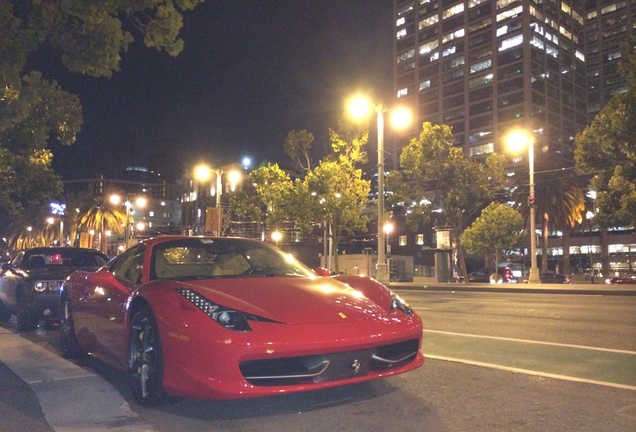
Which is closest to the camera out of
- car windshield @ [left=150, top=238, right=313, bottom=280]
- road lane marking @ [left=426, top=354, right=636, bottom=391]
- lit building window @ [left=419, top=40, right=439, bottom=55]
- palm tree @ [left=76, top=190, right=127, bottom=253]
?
road lane marking @ [left=426, top=354, right=636, bottom=391]

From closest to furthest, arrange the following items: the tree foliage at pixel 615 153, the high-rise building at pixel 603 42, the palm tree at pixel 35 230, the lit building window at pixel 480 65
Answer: the tree foliage at pixel 615 153 → the palm tree at pixel 35 230 → the lit building window at pixel 480 65 → the high-rise building at pixel 603 42

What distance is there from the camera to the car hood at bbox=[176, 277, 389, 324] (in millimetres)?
3971

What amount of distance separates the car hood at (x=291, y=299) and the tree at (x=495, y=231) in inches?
1392

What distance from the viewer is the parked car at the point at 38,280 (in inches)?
342

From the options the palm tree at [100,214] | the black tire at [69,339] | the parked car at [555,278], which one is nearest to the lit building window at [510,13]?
the parked car at [555,278]

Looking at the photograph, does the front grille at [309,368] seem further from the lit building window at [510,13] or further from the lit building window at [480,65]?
the lit building window at [510,13]

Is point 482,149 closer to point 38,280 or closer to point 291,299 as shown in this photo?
point 38,280

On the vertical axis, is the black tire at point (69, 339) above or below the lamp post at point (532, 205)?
below

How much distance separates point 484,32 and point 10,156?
9844 cm

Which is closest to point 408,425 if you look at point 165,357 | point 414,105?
point 165,357

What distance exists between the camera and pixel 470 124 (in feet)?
334

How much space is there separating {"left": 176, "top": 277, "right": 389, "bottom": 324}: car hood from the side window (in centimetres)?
97

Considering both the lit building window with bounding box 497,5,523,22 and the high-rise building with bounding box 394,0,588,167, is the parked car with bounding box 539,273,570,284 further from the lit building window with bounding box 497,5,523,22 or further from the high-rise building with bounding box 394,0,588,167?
the lit building window with bounding box 497,5,523,22

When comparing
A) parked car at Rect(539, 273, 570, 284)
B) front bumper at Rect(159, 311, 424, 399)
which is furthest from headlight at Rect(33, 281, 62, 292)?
parked car at Rect(539, 273, 570, 284)
